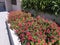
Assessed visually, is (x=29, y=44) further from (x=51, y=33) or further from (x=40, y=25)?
(x=40, y=25)

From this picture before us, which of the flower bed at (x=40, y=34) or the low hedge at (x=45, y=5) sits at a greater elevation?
the low hedge at (x=45, y=5)

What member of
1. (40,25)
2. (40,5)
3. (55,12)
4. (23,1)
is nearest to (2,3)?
(23,1)

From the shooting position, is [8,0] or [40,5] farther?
[8,0]

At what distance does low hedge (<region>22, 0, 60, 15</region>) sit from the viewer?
7827 millimetres

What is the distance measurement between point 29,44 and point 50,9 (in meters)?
4.49

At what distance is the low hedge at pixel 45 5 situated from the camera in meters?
7.83

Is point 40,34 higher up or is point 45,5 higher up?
point 45,5

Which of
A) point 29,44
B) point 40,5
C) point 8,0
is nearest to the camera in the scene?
point 29,44

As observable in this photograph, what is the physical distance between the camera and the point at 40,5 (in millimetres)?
8758

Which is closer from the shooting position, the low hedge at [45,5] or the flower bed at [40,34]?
the flower bed at [40,34]

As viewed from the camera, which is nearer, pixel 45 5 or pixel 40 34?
pixel 40 34

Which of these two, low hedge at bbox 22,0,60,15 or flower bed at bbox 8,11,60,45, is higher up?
low hedge at bbox 22,0,60,15

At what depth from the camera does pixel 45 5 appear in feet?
27.8

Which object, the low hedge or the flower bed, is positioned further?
the low hedge
